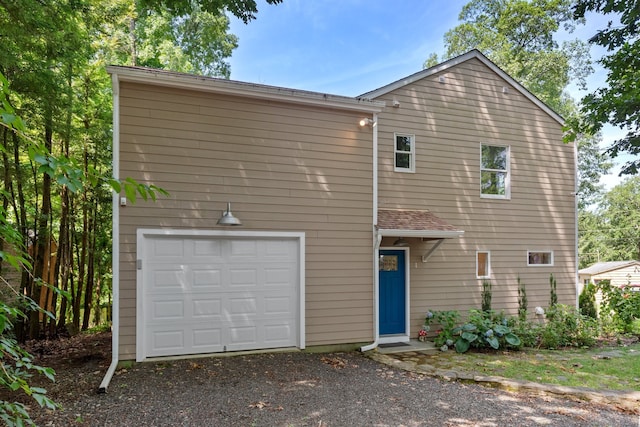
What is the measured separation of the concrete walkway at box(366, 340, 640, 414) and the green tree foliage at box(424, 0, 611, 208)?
587 inches

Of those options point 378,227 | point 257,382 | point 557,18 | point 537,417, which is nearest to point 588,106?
point 378,227

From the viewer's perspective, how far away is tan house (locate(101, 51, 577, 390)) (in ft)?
19.5

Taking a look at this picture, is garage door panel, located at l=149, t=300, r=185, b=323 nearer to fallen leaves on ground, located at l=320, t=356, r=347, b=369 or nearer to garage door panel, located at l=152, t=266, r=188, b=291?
garage door panel, located at l=152, t=266, r=188, b=291

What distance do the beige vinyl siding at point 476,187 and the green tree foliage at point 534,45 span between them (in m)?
9.23

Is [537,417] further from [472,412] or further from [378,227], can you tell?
[378,227]

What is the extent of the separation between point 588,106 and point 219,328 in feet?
26.9

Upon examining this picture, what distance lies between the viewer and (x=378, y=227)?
281 inches

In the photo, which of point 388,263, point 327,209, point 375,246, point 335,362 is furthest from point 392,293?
point 327,209

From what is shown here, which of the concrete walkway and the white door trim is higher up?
the white door trim

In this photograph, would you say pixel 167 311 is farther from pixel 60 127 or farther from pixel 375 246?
pixel 60 127

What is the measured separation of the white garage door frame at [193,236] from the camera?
575cm

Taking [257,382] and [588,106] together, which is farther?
[588,106]

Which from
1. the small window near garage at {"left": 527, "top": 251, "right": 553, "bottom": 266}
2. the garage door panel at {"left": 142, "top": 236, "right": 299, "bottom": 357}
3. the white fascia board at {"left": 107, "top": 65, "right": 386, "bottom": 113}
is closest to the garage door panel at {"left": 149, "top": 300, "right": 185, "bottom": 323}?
the garage door panel at {"left": 142, "top": 236, "right": 299, "bottom": 357}

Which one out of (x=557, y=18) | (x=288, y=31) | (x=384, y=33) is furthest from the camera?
(x=557, y=18)
